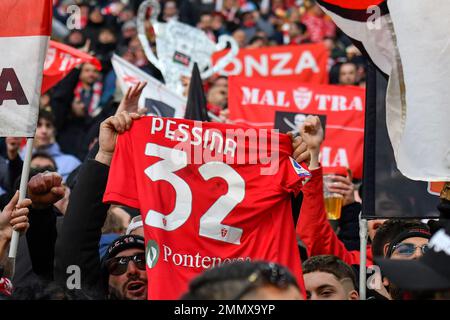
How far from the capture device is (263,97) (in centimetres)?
904

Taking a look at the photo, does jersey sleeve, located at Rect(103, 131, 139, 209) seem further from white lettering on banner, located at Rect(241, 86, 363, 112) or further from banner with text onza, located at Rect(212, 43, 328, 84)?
banner with text onza, located at Rect(212, 43, 328, 84)

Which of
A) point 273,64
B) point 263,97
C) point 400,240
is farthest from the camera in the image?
point 273,64

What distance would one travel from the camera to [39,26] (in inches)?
201

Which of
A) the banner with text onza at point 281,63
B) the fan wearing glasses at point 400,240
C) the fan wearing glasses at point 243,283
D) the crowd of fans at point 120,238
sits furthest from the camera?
the banner with text onza at point 281,63

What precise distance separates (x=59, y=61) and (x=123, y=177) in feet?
11.2

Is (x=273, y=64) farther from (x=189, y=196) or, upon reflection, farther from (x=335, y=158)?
(x=189, y=196)

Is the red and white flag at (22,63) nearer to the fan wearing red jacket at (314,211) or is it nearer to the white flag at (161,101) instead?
the fan wearing red jacket at (314,211)

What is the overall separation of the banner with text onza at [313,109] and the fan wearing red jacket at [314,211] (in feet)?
8.20

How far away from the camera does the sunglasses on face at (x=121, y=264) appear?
476 centimetres

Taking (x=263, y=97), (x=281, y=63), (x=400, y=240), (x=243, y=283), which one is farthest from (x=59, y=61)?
(x=243, y=283)

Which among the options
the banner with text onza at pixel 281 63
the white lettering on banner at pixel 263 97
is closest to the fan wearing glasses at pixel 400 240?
the white lettering on banner at pixel 263 97
